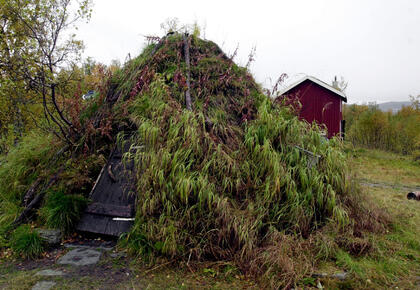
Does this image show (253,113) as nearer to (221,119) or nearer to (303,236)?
(221,119)

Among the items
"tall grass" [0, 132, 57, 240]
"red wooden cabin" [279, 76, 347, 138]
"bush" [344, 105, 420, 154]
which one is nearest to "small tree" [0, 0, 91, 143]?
"tall grass" [0, 132, 57, 240]

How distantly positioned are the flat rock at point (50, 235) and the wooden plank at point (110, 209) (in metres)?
0.47

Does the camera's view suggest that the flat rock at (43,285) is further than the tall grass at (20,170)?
No

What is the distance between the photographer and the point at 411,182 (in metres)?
10.5

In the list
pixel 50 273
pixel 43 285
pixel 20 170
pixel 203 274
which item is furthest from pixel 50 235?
pixel 203 274

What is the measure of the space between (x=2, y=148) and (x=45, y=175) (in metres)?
3.58

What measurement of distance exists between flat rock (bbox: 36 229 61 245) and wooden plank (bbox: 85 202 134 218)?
470mm

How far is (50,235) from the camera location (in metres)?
3.83

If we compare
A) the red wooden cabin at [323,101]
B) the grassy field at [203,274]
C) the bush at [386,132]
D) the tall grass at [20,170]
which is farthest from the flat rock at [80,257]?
the bush at [386,132]

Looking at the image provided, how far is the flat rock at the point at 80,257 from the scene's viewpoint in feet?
11.1

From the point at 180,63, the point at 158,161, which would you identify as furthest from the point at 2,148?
the point at 158,161

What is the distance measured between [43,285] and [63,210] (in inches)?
50.3

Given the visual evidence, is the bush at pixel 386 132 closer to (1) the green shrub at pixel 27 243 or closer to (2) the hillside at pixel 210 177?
(2) the hillside at pixel 210 177

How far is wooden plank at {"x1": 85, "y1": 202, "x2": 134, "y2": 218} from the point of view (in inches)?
155
